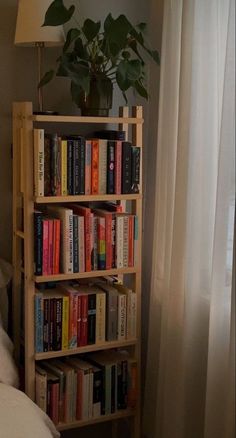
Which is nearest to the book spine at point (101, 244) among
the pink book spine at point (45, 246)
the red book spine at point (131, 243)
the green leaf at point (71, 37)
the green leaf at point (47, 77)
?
the red book spine at point (131, 243)

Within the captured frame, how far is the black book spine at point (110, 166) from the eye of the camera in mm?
2191

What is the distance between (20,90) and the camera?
7.66 ft

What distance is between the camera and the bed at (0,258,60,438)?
1745mm

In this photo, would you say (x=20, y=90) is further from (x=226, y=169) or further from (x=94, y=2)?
(x=226, y=169)

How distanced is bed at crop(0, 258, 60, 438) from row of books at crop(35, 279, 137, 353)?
0.12 metres

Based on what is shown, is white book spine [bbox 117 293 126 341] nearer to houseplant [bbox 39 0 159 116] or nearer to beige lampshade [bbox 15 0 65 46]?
houseplant [bbox 39 0 159 116]

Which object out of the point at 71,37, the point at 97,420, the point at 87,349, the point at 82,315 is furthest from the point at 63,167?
the point at 97,420

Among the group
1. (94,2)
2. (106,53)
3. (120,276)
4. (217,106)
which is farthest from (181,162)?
(94,2)

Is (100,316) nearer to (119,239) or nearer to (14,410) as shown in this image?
(119,239)

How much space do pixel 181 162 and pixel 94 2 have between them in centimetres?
84

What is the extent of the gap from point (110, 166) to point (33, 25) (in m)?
0.58

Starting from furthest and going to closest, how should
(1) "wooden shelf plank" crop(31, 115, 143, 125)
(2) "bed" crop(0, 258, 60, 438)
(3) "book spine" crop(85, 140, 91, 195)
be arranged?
(3) "book spine" crop(85, 140, 91, 195), (1) "wooden shelf plank" crop(31, 115, 143, 125), (2) "bed" crop(0, 258, 60, 438)

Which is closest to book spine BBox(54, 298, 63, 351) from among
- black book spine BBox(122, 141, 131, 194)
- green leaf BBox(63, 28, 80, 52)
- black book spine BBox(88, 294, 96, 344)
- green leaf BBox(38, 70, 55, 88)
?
black book spine BBox(88, 294, 96, 344)

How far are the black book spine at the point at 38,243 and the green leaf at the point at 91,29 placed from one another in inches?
26.2
